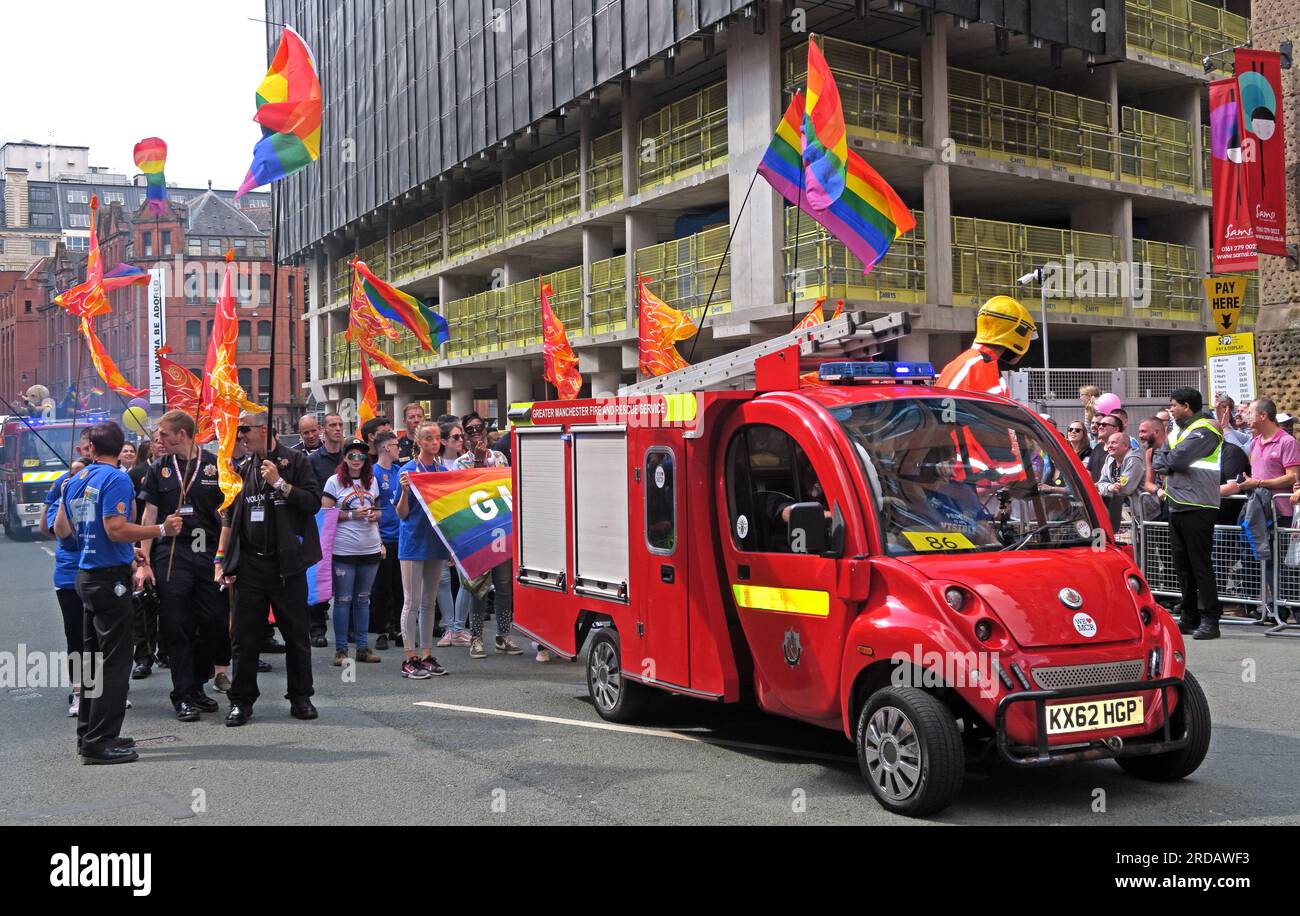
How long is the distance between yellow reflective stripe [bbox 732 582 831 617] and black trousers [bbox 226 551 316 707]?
344cm

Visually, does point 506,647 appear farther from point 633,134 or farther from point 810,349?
point 633,134

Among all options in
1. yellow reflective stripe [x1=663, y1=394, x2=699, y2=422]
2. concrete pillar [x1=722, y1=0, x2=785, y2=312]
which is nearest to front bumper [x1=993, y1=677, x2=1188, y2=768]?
yellow reflective stripe [x1=663, y1=394, x2=699, y2=422]

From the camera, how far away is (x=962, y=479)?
657cm

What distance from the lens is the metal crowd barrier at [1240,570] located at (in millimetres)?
12086

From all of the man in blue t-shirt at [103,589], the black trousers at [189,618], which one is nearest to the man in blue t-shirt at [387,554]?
the black trousers at [189,618]

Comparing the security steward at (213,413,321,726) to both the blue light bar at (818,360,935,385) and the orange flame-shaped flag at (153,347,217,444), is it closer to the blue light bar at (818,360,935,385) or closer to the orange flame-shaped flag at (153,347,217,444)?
the blue light bar at (818,360,935,385)

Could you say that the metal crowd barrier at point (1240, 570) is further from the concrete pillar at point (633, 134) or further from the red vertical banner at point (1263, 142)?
the concrete pillar at point (633, 134)

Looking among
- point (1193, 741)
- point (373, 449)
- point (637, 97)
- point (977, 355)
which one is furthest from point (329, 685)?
point (637, 97)

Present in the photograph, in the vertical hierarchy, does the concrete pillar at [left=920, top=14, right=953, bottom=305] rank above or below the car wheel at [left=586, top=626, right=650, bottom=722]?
above

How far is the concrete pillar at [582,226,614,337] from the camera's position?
32.8 metres

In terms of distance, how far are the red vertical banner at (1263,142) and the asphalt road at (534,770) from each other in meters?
11.4

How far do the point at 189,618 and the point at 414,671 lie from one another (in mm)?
1958
